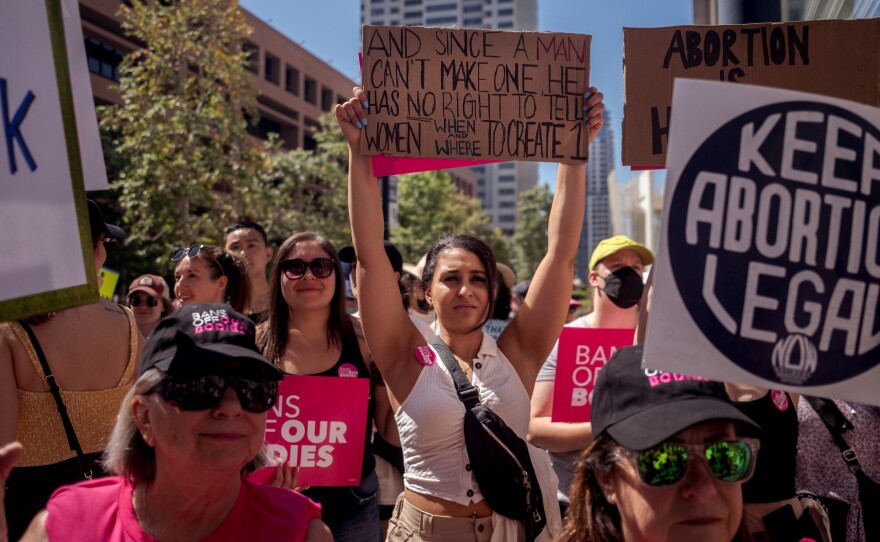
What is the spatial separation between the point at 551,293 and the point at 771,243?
1.50 metres

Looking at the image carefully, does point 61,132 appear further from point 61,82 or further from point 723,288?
point 723,288

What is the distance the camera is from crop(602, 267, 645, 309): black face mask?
4156 mm

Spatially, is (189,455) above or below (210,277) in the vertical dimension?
below

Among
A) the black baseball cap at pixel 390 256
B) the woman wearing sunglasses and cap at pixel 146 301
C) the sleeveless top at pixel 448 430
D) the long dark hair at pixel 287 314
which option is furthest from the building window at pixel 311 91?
the sleeveless top at pixel 448 430

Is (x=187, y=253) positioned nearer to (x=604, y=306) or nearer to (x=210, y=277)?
(x=210, y=277)

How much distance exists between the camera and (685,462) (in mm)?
1655

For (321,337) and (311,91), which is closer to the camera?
(321,337)

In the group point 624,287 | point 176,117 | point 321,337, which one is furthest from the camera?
point 176,117

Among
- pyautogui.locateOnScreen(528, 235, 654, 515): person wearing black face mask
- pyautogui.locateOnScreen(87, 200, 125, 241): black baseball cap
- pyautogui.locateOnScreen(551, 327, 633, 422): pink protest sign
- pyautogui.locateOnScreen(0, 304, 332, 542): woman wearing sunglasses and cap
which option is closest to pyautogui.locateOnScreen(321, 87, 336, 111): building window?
pyautogui.locateOnScreen(528, 235, 654, 515): person wearing black face mask

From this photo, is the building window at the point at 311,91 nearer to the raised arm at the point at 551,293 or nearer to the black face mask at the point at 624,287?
the black face mask at the point at 624,287

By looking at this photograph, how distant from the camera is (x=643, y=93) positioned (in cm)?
274

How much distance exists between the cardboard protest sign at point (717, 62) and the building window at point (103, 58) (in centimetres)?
3447

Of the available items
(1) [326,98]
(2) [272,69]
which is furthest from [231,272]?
(1) [326,98]

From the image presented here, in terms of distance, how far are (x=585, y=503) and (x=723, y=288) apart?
62 centimetres
